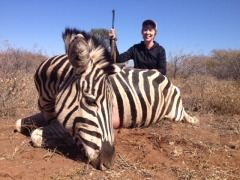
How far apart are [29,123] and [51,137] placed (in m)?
0.71

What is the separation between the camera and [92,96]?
1.96 metres

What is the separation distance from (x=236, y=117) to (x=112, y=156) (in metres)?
3.14

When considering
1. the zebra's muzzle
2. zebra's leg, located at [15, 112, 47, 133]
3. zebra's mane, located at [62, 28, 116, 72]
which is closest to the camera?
the zebra's muzzle

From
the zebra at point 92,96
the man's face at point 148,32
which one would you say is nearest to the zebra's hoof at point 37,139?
the zebra at point 92,96

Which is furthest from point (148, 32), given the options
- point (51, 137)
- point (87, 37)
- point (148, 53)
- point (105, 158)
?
point (105, 158)

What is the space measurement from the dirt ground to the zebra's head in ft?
0.58

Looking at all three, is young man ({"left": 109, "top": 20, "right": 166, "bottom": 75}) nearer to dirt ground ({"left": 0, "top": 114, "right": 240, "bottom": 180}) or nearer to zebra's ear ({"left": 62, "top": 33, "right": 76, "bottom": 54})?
dirt ground ({"left": 0, "top": 114, "right": 240, "bottom": 180})

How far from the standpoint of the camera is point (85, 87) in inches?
78.5

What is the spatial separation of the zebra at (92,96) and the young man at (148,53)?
2.31 ft

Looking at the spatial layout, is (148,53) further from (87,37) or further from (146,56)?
(87,37)

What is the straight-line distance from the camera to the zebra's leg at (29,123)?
296 cm

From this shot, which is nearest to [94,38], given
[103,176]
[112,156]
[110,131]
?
[110,131]

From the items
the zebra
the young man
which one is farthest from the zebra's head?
the young man

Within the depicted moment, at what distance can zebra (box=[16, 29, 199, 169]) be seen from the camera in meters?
1.95
